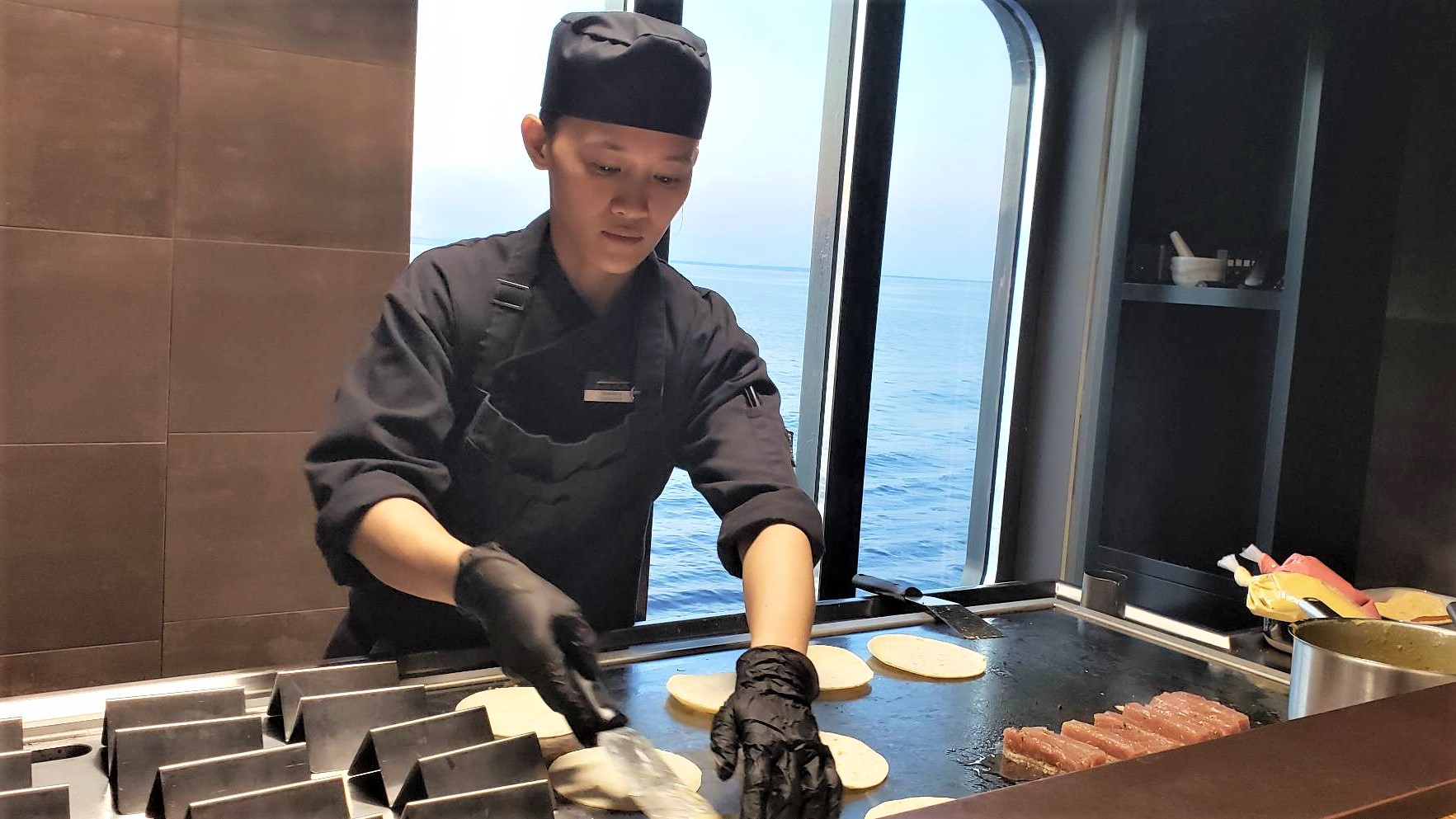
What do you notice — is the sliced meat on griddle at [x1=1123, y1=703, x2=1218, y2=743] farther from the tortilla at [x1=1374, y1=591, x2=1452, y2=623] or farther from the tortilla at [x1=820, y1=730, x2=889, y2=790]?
the tortilla at [x1=1374, y1=591, x2=1452, y2=623]

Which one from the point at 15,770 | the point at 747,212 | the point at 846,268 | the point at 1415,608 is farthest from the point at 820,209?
the point at 15,770

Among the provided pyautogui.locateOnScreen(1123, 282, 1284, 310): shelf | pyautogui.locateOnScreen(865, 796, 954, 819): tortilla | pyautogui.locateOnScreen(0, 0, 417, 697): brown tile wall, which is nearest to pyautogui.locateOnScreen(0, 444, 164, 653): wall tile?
pyautogui.locateOnScreen(0, 0, 417, 697): brown tile wall

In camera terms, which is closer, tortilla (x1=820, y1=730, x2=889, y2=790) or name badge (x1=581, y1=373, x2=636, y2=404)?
tortilla (x1=820, y1=730, x2=889, y2=790)

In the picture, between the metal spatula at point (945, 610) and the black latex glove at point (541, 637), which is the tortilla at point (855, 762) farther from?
the metal spatula at point (945, 610)

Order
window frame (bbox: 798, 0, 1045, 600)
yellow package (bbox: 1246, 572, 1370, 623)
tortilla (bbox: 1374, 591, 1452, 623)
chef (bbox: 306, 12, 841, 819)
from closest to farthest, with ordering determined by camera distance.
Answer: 1. chef (bbox: 306, 12, 841, 819)
2. yellow package (bbox: 1246, 572, 1370, 623)
3. window frame (bbox: 798, 0, 1045, 600)
4. tortilla (bbox: 1374, 591, 1452, 623)

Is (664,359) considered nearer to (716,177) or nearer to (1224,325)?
(716,177)

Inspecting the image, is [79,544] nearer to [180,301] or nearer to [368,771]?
[180,301]

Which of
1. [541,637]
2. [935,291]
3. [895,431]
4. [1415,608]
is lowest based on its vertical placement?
[1415,608]

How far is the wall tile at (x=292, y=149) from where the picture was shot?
1302 millimetres

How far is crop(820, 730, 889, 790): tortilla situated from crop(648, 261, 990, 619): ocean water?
A: 0.39 meters

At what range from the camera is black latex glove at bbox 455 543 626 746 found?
3.77ft

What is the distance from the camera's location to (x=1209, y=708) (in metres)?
1.41

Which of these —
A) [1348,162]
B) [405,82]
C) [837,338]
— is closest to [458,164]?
[405,82]

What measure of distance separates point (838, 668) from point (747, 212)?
72cm
